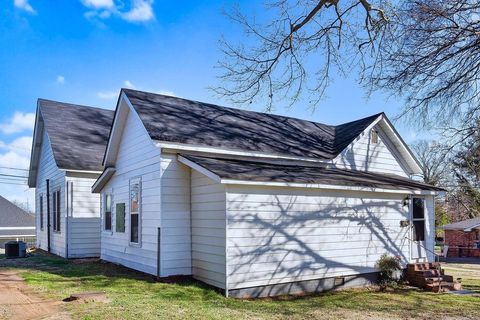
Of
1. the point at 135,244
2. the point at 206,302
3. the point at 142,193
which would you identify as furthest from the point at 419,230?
the point at 135,244

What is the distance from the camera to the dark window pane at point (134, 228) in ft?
39.3

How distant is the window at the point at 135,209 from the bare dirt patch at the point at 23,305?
10.2 feet

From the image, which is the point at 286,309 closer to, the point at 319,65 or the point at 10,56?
the point at 319,65

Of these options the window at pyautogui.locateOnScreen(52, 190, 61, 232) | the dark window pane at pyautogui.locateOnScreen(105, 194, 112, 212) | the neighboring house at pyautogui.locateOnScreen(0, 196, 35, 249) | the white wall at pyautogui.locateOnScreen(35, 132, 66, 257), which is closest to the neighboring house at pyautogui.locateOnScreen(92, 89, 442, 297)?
the dark window pane at pyautogui.locateOnScreen(105, 194, 112, 212)

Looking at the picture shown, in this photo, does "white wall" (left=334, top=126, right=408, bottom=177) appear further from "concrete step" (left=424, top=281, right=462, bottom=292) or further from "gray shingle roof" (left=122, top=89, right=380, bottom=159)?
"concrete step" (left=424, top=281, right=462, bottom=292)

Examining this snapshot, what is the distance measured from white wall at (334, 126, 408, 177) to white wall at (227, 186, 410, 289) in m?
2.46

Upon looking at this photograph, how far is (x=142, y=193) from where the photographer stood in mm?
11547

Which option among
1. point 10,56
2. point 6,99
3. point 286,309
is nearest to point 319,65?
point 286,309

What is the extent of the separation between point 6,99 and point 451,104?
28354mm

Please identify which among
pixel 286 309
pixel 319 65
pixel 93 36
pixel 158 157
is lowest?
pixel 286 309

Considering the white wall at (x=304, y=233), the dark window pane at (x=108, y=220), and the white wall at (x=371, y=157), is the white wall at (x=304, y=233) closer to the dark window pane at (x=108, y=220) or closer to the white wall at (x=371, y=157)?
the white wall at (x=371, y=157)

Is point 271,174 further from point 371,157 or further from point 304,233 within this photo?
point 371,157

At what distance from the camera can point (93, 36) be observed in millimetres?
14445

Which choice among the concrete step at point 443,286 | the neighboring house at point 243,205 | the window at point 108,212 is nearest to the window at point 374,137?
the neighboring house at point 243,205
